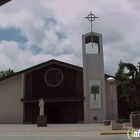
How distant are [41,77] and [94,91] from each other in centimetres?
641

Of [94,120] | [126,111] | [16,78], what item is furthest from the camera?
[126,111]

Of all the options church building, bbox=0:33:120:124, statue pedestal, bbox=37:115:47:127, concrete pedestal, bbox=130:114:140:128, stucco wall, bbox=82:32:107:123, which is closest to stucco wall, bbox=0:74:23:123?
church building, bbox=0:33:120:124

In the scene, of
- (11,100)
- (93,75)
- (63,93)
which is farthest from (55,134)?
(11,100)

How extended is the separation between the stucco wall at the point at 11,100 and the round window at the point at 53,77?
11.2 ft

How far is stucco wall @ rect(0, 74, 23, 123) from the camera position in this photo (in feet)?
103

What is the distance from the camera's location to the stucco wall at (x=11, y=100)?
31500 millimetres

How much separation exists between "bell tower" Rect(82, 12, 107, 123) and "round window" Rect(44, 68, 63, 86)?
297 centimetres

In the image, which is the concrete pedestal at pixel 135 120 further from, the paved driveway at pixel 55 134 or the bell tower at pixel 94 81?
the bell tower at pixel 94 81

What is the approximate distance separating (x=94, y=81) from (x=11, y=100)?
10094 mm

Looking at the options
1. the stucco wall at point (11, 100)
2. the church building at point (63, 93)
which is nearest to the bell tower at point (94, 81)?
the church building at point (63, 93)

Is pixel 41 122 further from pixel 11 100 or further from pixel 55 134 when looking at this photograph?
pixel 11 100

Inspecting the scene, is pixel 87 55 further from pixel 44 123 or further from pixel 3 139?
pixel 3 139

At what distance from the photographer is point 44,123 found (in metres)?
22.4

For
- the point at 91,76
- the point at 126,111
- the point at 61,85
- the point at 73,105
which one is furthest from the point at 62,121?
the point at 126,111
